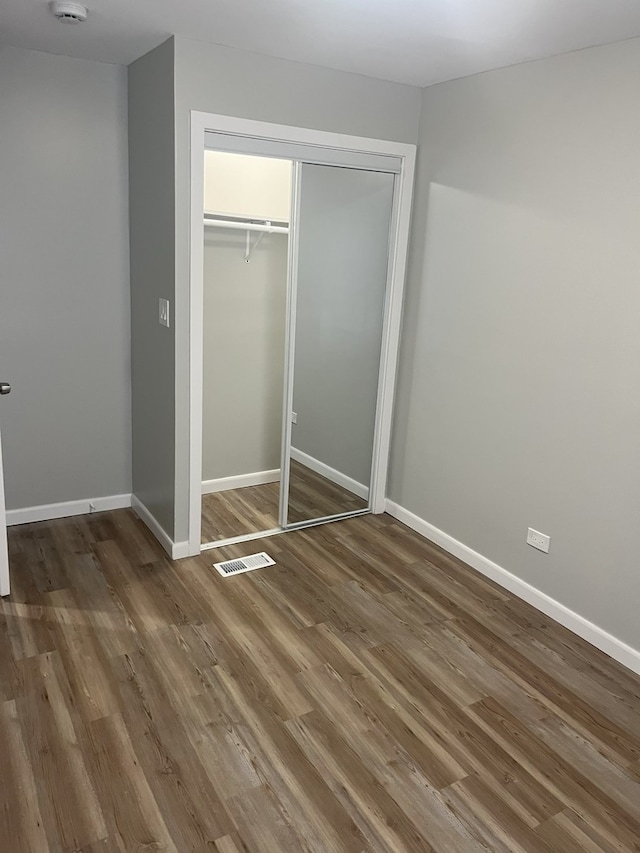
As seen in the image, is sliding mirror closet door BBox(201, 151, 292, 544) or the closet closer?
the closet

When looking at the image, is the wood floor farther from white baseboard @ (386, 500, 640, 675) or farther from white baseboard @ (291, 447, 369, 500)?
white baseboard @ (291, 447, 369, 500)

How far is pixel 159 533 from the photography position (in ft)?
11.7

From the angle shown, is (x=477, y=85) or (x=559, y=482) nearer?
(x=559, y=482)

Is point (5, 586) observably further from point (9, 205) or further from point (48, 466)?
point (9, 205)

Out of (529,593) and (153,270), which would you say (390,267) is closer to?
(153,270)

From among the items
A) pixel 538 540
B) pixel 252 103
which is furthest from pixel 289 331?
pixel 538 540

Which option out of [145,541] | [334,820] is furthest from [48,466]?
[334,820]

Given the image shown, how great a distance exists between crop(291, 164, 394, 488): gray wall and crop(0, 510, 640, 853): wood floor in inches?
32.2

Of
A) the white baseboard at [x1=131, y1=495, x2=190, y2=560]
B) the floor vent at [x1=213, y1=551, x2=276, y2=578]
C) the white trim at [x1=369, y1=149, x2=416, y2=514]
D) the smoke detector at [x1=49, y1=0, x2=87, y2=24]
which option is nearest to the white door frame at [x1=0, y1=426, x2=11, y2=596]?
the white baseboard at [x1=131, y1=495, x2=190, y2=560]

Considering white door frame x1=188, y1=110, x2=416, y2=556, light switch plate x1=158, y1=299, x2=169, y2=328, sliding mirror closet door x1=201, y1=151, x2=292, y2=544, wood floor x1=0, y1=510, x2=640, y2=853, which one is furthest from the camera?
sliding mirror closet door x1=201, y1=151, x2=292, y2=544

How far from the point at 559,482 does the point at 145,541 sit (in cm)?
213

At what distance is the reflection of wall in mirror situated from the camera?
12.9 feet

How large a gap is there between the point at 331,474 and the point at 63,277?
185cm

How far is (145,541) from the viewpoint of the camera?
3562 millimetres
